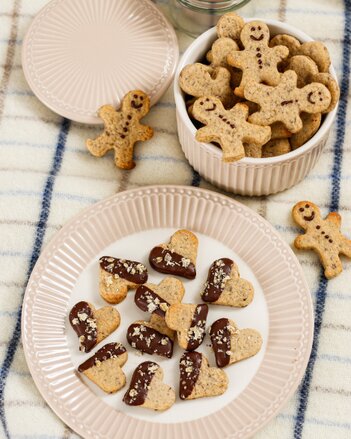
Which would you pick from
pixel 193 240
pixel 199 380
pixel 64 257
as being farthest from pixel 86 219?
pixel 199 380

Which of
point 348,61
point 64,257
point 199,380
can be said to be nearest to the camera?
point 199,380

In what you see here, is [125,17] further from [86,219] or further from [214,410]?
[214,410]

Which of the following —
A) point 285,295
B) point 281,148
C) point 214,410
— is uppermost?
point 281,148

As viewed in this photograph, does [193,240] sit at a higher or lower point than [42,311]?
higher

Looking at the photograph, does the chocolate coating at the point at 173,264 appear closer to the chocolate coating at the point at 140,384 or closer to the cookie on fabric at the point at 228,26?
the chocolate coating at the point at 140,384

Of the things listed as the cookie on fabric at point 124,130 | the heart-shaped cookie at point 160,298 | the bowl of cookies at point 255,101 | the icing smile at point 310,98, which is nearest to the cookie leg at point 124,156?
the cookie on fabric at point 124,130

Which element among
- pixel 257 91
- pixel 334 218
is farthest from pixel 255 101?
pixel 334 218

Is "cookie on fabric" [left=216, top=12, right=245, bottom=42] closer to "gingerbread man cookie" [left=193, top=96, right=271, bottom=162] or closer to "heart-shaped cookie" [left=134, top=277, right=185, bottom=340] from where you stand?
"gingerbread man cookie" [left=193, top=96, right=271, bottom=162]
